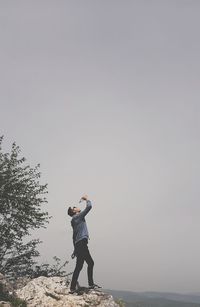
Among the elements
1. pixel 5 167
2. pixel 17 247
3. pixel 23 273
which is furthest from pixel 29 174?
pixel 23 273

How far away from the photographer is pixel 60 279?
55.5 ft

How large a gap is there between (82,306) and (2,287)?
324 cm

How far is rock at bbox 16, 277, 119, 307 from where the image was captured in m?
14.6

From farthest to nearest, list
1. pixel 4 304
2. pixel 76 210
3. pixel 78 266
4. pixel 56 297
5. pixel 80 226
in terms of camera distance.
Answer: pixel 76 210 → pixel 80 226 → pixel 78 266 → pixel 56 297 → pixel 4 304

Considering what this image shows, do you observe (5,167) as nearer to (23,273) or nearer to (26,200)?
(26,200)

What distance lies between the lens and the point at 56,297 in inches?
593

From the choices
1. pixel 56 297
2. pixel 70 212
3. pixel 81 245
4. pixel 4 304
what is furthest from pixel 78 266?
pixel 4 304

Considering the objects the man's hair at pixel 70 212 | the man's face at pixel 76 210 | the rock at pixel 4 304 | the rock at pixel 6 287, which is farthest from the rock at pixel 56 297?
the man's face at pixel 76 210

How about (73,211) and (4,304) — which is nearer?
(4,304)

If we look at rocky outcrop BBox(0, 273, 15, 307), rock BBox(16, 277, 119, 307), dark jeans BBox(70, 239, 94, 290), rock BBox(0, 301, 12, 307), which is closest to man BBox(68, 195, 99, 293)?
dark jeans BBox(70, 239, 94, 290)

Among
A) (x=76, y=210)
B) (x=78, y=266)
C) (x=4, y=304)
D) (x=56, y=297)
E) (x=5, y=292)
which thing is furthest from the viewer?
(x=76, y=210)

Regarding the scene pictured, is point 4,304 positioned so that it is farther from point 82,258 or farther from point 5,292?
point 82,258

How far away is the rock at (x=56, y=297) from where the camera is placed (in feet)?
47.8

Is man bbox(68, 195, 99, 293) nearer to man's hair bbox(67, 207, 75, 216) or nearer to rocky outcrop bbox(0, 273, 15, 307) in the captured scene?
man's hair bbox(67, 207, 75, 216)
